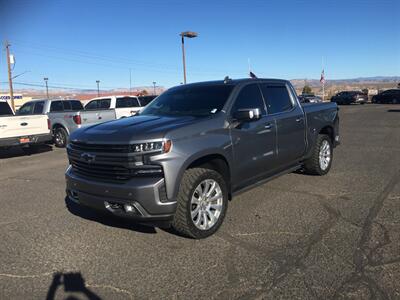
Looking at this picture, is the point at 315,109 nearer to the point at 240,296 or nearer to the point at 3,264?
the point at 240,296

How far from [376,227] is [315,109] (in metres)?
2.98

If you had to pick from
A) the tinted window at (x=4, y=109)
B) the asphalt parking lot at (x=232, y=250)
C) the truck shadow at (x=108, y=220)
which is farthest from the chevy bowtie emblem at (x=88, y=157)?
the tinted window at (x=4, y=109)

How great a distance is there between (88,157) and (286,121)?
3.15 meters

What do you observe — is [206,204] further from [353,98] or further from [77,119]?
[353,98]

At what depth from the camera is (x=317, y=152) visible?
7.14m

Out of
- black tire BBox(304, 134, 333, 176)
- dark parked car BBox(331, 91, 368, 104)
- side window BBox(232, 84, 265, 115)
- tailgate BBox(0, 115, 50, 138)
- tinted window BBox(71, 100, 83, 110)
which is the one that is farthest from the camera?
dark parked car BBox(331, 91, 368, 104)

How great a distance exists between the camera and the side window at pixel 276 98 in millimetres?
5977

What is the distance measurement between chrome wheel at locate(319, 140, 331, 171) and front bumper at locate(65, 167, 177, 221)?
4148 millimetres

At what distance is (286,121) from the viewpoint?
612cm

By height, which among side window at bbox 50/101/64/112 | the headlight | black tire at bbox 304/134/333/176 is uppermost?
side window at bbox 50/101/64/112

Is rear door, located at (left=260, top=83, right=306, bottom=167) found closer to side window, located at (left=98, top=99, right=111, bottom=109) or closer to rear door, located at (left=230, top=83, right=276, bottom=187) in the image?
rear door, located at (left=230, top=83, right=276, bottom=187)

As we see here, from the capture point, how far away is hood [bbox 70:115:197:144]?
4176 millimetres

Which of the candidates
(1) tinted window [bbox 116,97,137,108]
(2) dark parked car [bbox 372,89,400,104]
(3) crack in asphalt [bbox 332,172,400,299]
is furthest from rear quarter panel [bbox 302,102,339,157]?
(2) dark parked car [bbox 372,89,400,104]

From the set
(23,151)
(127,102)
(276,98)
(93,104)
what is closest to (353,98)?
(127,102)
